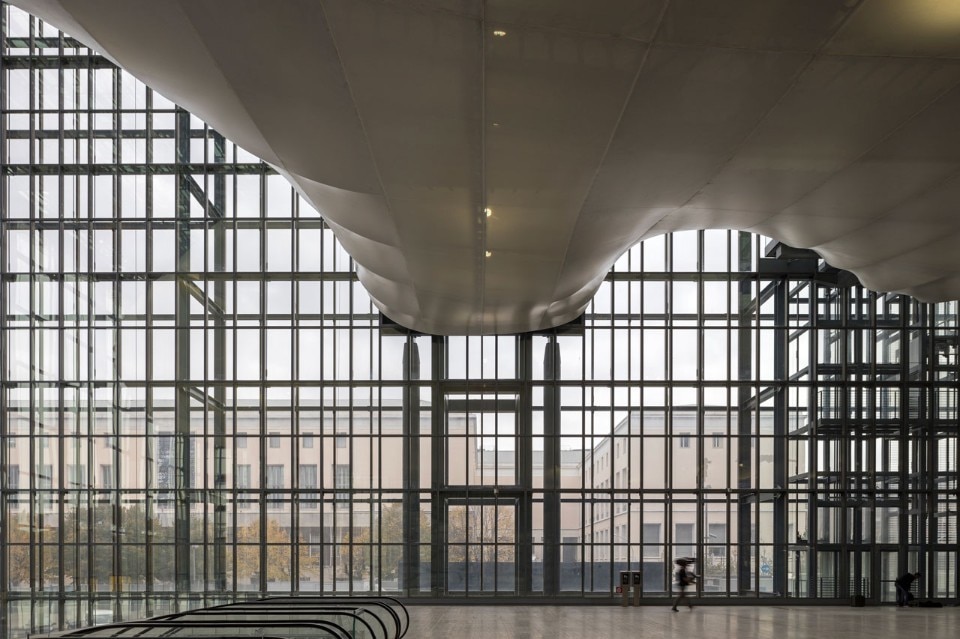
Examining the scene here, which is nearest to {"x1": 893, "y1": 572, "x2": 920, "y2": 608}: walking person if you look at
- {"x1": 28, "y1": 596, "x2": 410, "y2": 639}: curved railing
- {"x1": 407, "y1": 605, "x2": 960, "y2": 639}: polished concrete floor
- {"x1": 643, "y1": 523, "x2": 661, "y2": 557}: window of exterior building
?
{"x1": 407, "y1": 605, "x2": 960, "y2": 639}: polished concrete floor

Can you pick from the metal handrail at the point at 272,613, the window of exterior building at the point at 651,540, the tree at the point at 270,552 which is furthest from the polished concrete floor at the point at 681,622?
the metal handrail at the point at 272,613

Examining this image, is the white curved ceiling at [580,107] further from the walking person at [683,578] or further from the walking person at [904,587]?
the walking person at [904,587]

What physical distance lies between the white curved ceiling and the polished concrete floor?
8990mm

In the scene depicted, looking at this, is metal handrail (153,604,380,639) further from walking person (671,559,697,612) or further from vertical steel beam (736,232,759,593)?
vertical steel beam (736,232,759,593)

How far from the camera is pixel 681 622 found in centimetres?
2233

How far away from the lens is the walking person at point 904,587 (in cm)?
2667

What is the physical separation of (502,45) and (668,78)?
171 centimetres

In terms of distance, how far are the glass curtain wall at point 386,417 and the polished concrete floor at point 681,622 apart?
178 cm

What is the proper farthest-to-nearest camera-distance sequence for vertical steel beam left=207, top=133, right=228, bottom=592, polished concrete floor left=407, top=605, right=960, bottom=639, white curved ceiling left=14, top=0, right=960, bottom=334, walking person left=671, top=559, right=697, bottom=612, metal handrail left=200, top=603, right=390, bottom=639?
vertical steel beam left=207, top=133, right=228, bottom=592, walking person left=671, top=559, right=697, bottom=612, polished concrete floor left=407, top=605, right=960, bottom=639, metal handrail left=200, top=603, right=390, bottom=639, white curved ceiling left=14, top=0, right=960, bottom=334

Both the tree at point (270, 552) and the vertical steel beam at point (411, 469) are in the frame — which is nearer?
the vertical steel beam at point (411, 469)

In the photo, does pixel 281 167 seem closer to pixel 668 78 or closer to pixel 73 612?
pixel 668 78

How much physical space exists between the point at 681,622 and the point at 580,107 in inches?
645

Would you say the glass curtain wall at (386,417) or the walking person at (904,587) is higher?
the glass curtain wall at (386,417)

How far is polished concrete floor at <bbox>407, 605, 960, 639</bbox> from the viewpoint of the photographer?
1967cm
